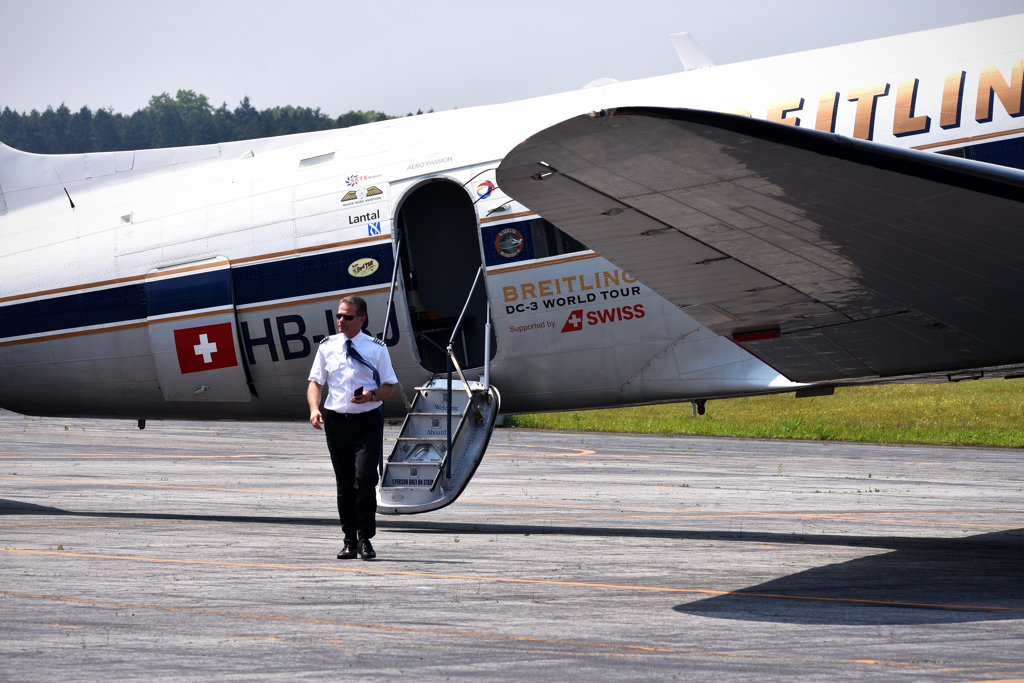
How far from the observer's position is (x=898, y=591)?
7.19 m

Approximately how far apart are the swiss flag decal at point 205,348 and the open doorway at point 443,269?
212 centimetres

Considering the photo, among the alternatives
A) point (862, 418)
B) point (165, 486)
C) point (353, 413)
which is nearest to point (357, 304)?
point (353, 413)

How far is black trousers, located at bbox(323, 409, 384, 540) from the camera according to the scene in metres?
8.73

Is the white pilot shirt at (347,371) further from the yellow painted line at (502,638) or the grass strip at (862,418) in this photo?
the grass strip at (862,418)

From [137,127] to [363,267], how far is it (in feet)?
659

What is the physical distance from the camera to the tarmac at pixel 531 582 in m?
5.46

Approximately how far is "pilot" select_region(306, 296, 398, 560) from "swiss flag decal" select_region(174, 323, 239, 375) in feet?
7.76

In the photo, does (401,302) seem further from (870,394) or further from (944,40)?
(870,394)

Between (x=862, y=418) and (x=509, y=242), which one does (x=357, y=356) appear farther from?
(x=862, y=418)

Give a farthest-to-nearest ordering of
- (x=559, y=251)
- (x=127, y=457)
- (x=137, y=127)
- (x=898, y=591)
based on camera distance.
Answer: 1. (x=137, y=127)
2. (x=127, y=457)
3. (x=559, y=251)
4. (x=898, y=591)

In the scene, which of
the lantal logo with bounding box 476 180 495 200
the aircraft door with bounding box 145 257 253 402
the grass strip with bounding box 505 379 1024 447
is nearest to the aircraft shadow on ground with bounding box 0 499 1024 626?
the aircraft door with bounding box 145 257 253 402

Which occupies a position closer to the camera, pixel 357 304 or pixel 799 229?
pixel 799 229

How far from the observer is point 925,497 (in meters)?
13.2

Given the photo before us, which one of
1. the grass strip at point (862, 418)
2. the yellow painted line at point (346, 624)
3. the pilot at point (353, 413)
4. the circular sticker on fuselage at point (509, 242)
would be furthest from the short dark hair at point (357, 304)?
the grass strip at point (862, 418)
